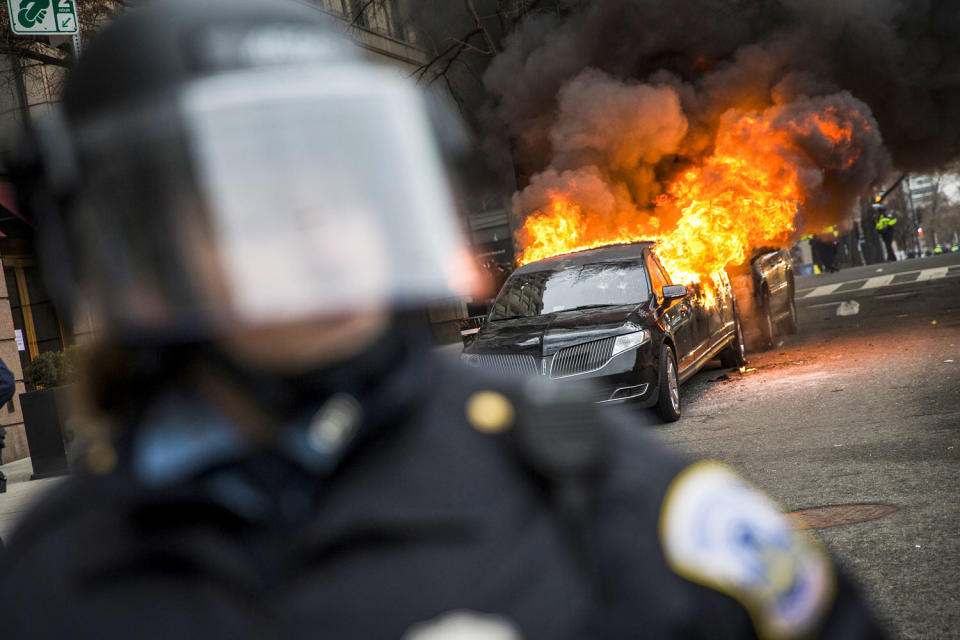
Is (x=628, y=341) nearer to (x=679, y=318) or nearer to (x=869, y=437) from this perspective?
(x=679, y=318)

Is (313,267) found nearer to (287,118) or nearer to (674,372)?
(287,118)

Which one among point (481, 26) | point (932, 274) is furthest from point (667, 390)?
point (932, 274)

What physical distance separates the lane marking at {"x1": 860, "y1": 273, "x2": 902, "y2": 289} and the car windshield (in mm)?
15058

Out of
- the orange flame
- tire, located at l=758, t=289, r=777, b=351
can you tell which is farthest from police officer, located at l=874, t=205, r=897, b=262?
tire, located at l=758, t=289, r=777, b=351

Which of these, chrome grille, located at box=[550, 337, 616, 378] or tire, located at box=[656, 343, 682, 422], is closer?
chrome grille, located at box=[550, 337, 616, 378]

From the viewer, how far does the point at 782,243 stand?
1545 cm

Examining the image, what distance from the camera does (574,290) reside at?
33.8 feet

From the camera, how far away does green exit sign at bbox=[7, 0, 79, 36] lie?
976 cm

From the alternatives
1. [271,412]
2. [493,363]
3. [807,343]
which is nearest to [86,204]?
[271,412]

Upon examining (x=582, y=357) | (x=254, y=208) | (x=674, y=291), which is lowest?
(x=582, y=357)

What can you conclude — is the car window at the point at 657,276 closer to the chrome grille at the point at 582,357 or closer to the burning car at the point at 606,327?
the burning car at the point at 606,327

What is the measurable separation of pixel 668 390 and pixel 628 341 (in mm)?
663

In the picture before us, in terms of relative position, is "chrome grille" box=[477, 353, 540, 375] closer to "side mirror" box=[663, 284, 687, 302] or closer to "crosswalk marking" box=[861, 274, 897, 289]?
"side mirror" box=[663, 284, 687, 302]

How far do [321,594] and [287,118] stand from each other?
20.8 inches
